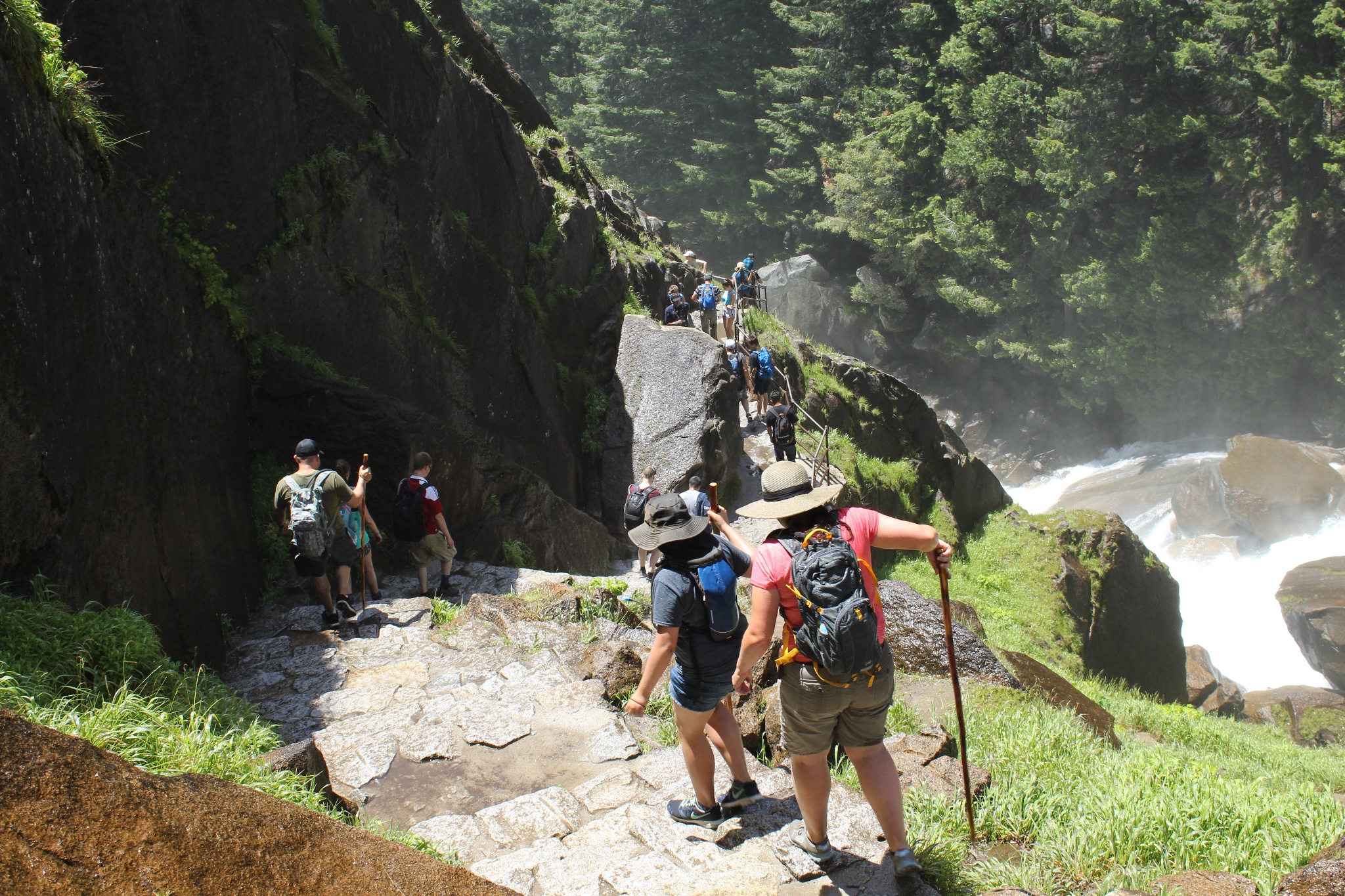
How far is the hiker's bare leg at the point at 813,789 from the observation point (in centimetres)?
366

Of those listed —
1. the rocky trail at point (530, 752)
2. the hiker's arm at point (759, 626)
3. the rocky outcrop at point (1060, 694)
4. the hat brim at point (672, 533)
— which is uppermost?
the hat brim at point (672, 533)

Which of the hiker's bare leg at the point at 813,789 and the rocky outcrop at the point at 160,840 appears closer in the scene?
the rocky outcrop at the point at 160,840

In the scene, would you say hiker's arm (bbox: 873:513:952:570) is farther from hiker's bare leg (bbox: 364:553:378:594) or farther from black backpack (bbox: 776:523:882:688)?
hiker's bare leg (bbox: 364:553:378:594)

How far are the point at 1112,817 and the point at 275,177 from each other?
891 cm

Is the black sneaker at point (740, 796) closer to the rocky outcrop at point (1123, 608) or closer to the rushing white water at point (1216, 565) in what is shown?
the rocky outcrop at point (1123, 608)

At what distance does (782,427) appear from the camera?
13.4m

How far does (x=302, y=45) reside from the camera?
381 inches

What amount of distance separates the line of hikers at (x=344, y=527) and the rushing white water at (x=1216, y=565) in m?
22.0

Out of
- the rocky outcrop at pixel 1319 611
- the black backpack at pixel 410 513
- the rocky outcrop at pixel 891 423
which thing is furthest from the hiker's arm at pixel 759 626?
the rocky outcrop at pixel 1319 611

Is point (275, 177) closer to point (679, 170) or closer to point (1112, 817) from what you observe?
point (1112, 817)

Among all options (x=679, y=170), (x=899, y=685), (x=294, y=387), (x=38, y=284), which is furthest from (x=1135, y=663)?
(x=679, y=170)

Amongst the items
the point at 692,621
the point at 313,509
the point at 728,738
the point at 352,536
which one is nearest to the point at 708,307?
the point at 352,536

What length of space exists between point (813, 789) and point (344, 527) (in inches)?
199

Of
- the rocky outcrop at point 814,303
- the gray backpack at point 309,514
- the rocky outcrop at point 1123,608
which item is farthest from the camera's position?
the rocky outcrop at point 814,303
